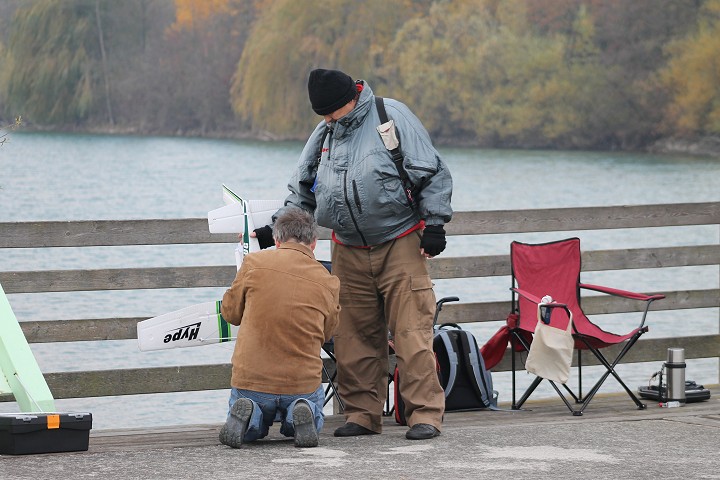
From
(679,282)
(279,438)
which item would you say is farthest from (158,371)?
(679,282)

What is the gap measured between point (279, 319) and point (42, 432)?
36.2 inches

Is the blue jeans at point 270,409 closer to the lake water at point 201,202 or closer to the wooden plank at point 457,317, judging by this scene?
the wooden plank at point 457,317

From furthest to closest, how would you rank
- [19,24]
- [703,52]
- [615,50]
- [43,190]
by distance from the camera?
[615,50], [703,52], [19,24], [43,190]

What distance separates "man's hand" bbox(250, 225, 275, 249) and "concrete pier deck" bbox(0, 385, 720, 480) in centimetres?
76

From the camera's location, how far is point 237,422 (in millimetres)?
4547

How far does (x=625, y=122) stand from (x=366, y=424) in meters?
48.3

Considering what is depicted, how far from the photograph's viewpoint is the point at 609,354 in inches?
251

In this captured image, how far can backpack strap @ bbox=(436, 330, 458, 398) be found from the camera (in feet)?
18.1

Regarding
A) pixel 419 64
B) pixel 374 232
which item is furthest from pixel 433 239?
pixel 419 64

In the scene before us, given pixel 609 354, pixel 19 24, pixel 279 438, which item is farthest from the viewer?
pixel 19 24

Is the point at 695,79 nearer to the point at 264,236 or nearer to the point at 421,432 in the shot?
the point at 264,236

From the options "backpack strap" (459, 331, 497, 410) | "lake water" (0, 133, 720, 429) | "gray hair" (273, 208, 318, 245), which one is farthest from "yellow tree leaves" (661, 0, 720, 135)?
"gray hair" (273, 208, 318, 245)

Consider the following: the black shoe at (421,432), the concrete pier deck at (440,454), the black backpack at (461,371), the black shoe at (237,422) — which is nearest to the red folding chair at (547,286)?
the black backpack at (461,371)

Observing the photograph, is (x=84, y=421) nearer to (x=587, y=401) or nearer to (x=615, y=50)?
(x=587, y=401)
